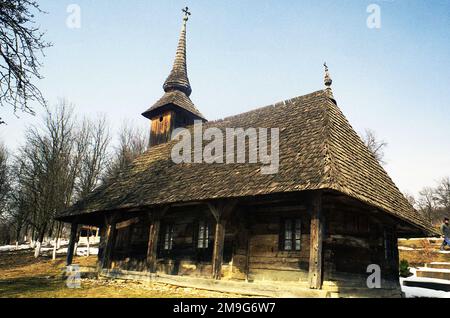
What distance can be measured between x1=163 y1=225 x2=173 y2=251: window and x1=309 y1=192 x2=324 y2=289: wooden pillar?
7.12 meters

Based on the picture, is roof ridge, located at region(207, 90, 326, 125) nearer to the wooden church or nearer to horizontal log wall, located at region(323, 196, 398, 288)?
the wooden church

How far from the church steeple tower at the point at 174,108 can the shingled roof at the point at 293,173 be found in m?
4.60

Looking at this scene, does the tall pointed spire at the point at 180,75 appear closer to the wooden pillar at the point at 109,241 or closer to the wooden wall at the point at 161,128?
the wooden wall at the point at 161,128

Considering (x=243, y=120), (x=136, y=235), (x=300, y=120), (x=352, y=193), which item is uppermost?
(x=243, y=120)

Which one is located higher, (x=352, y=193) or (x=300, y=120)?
(x=300, y=120)

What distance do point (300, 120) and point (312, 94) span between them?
218 cm

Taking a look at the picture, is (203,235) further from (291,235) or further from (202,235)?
(291,235)

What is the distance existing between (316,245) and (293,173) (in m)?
2.05

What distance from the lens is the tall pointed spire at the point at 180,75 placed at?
876 inches

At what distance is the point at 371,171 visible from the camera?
11648 mm

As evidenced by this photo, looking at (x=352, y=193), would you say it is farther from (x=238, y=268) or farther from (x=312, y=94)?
(x=312, y=94)

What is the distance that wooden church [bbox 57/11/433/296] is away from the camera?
9.12 m

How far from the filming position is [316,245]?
324 inches
